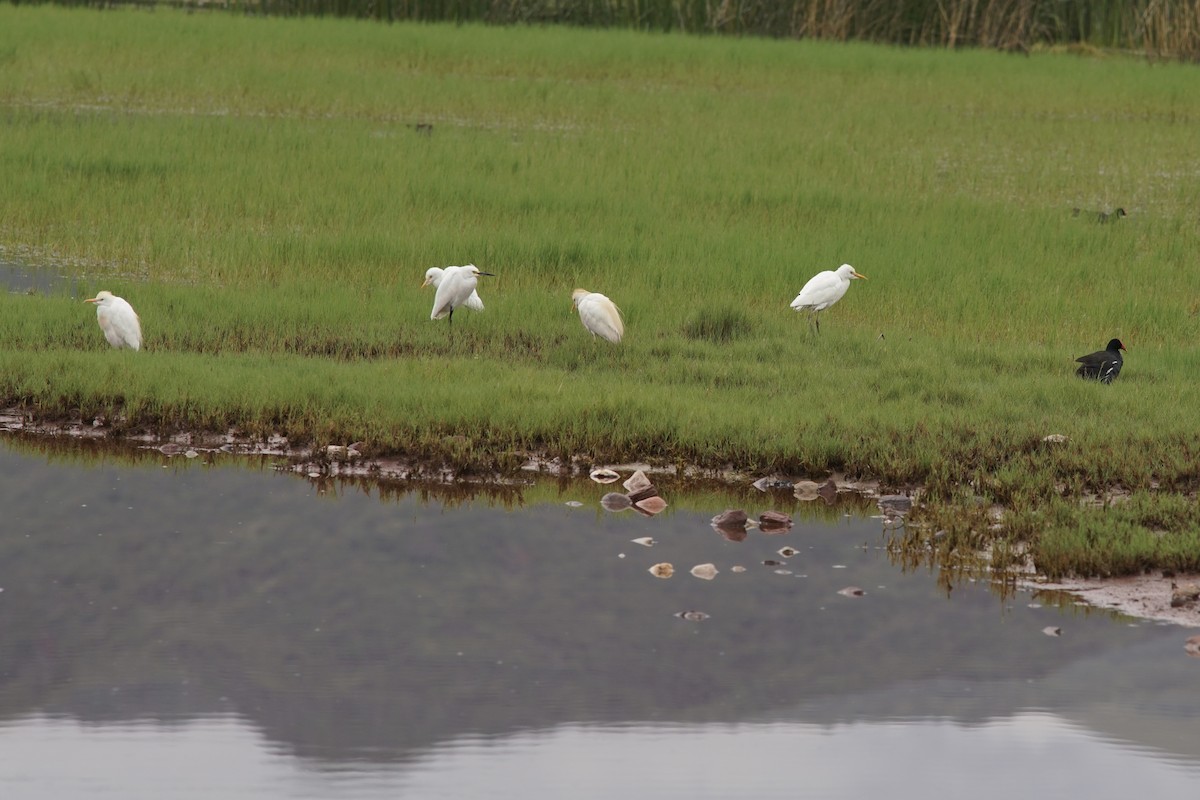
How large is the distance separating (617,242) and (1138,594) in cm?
747

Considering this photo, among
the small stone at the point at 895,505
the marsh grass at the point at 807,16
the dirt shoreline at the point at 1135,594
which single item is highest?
the marsh grass at the point at 807,16

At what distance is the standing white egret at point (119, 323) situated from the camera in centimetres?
983

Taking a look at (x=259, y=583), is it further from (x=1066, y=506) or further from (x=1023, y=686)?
(x=1066, y=506)

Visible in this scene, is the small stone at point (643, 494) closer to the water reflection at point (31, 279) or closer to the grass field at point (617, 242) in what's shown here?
the grass field at point (617, 242)

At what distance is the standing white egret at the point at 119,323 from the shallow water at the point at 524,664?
7.11 feet

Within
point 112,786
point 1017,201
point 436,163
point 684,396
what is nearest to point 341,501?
point 684,396

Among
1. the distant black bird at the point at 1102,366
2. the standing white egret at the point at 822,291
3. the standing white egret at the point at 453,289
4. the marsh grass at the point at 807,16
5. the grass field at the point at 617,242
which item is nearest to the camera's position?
the grass field at the point at 617,242

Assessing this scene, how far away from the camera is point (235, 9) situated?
29.5m

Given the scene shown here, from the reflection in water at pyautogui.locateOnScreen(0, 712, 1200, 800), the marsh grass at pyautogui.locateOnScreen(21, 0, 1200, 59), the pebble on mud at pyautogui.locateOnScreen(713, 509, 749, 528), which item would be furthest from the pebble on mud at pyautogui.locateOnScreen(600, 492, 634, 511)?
the marsh grass at pyautogui.locateOnScreen(21, 0, 1200, 59)

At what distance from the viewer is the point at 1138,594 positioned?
6777 millimetres

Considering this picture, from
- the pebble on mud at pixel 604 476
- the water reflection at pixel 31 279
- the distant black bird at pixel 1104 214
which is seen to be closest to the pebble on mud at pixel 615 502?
the pebble on mud at pixel 604 476

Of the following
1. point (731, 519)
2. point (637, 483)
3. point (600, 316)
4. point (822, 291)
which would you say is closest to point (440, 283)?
point (600, 316)

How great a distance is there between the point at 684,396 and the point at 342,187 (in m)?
7.19

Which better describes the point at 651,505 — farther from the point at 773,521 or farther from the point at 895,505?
the point at 895,505
